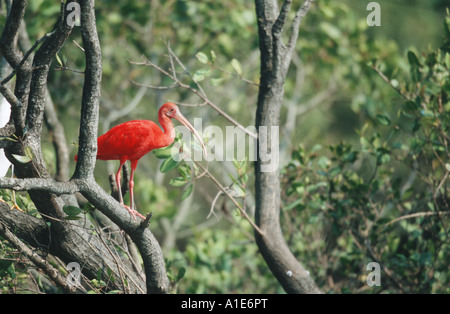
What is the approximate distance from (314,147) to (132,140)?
5.95 feet

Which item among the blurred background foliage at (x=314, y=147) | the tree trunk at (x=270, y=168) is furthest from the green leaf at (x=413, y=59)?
the tree trunk at (x=270, y=168)

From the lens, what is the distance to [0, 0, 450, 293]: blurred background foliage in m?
3.83

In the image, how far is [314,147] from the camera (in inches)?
159

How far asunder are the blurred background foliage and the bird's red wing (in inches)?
15.6

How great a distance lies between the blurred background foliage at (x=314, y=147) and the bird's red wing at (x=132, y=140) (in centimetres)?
40

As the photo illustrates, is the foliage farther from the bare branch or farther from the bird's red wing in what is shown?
the bird's red wing

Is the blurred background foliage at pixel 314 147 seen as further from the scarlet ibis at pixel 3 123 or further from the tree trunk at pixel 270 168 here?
the scarlet ibis at pixel 3 123

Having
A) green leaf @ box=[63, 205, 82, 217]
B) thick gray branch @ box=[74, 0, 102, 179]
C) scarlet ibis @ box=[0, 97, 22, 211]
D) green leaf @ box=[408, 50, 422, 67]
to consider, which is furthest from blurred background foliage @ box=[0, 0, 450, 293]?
green leaf @ box=[63, 205, 82, 217]

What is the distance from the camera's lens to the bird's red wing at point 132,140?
8.32ft

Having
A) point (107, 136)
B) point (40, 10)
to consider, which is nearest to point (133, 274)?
point (107, 136)

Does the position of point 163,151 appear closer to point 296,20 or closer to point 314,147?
point 296,20

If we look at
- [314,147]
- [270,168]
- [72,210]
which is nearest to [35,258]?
[72,210]
